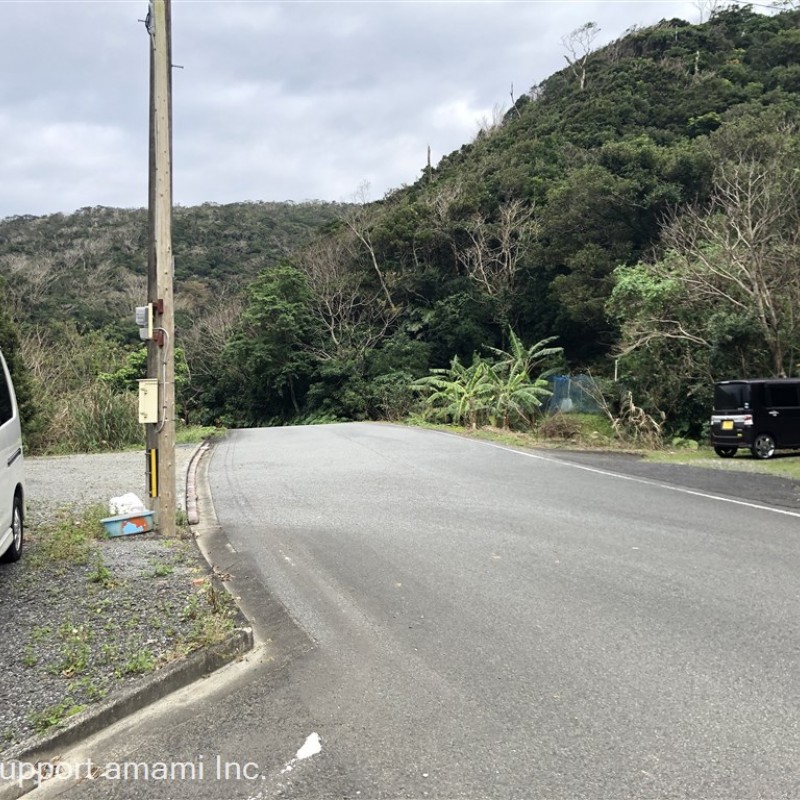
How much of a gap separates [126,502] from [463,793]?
640 centimetres

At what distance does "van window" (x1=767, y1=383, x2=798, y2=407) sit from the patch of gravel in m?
13.6

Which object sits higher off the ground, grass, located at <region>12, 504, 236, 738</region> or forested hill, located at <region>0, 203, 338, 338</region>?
forested hill, located at <region>0, 203, 338, 338</region>

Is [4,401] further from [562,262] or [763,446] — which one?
[562,262]

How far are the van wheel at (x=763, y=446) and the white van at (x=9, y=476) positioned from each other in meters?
14.8

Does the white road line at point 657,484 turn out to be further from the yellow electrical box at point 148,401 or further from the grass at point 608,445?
the yellow electrical box at point 148,401

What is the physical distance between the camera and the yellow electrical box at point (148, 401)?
285 inches

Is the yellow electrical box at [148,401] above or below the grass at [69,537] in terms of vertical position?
above

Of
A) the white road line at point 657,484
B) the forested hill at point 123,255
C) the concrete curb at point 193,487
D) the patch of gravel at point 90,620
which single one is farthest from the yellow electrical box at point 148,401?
the forested hill at point 123,255

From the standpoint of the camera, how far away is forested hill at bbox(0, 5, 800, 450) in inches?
832

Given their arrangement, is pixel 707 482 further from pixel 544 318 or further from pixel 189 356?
pixel 189 356

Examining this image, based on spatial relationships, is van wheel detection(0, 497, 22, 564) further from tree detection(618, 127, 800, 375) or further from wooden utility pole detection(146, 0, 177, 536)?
tree detection(618, 127, 800, 375)

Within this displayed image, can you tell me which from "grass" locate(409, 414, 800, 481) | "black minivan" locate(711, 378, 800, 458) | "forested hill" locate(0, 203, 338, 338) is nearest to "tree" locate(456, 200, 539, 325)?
"grass" locate(409, 414, 800, 481)

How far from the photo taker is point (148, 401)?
285 inches

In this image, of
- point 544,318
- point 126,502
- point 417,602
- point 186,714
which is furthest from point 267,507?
point 544,318
